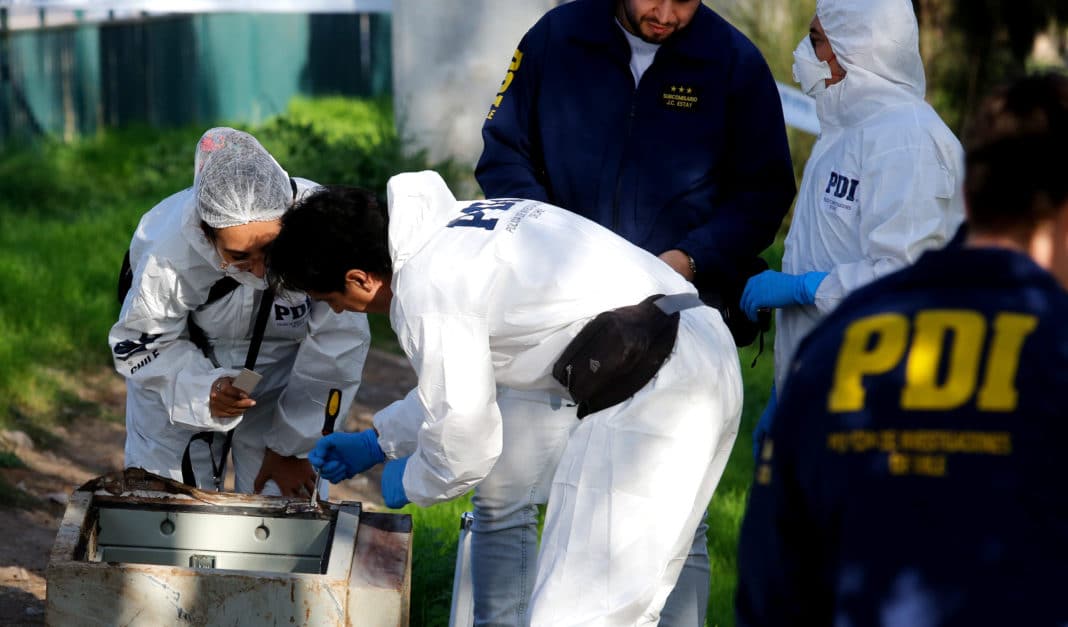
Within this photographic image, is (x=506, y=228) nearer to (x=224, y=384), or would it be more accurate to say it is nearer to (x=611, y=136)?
(x=611, y=136)

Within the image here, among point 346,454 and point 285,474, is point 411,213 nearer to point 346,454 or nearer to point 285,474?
point 346,454

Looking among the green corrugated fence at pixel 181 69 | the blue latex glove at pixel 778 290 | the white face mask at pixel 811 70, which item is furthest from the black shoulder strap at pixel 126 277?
the green corrugated fence at pixel 181 69

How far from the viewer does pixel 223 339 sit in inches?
166

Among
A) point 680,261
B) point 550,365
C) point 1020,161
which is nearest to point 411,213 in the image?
point 550,365

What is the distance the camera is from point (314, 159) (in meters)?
9.46

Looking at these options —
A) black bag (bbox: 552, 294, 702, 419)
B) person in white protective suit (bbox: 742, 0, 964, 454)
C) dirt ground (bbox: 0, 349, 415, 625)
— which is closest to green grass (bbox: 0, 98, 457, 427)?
dirt ground (bbox: 0, 349, 415, 625)

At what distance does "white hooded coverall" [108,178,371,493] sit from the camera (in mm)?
3908

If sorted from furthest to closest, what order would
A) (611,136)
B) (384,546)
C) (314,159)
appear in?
(314,159) < (611,136) < (384,546)

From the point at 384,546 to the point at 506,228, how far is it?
960mm

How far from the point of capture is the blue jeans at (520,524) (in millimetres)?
3406

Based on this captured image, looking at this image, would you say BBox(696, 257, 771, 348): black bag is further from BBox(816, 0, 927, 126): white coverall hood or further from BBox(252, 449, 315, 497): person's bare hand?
BBox(252, 449, 315, 497): person's bare hand

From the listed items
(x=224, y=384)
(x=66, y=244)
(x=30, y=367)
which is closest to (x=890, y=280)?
(x=224, y=384)

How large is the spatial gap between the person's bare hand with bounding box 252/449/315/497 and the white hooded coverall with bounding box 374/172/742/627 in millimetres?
1502

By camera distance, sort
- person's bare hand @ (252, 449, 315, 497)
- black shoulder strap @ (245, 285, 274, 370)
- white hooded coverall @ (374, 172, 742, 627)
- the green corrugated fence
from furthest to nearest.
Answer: the green corrugated fence → person's bare hand @ (252, 449, 315, 497) → black shoulder strap @ (245, 285, 274, 370) → white hooded coverall @ (374, 172, 742, 627)
